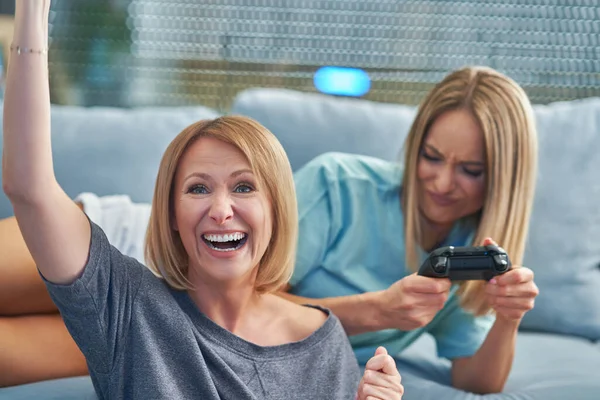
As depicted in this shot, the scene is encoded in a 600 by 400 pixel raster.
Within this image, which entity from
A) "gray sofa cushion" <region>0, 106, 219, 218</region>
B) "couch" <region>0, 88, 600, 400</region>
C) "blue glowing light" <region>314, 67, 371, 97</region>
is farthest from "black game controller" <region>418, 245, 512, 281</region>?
"blue glowing light" <region>314, 67, 371, 97</region>

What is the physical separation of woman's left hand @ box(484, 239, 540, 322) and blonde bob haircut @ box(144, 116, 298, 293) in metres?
0.31

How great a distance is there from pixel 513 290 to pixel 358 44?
1343 millimetres

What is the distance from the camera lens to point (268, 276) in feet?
3.47

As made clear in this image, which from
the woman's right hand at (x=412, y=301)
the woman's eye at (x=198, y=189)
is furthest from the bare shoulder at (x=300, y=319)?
the woman's eye at (x=198, y=189)

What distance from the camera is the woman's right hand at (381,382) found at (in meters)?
0.92

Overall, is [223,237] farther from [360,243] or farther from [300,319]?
[360,243]

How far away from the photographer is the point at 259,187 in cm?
100

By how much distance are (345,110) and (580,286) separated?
1.97ft

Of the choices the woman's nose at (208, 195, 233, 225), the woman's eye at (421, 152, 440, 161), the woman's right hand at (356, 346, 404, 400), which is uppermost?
the woman's eye at (421, 152, 440, 161)

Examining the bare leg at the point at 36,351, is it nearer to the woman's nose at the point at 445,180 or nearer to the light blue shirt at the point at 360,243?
the light blue shirt at the point at 360,243

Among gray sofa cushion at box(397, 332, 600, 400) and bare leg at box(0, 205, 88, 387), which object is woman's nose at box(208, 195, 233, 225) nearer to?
bare leg at box(0, 205, 88, 387)

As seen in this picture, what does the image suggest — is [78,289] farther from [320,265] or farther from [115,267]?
[320,265]

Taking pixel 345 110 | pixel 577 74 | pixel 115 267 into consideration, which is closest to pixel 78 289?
pixel 115 267

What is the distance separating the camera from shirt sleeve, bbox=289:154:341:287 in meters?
1.39
